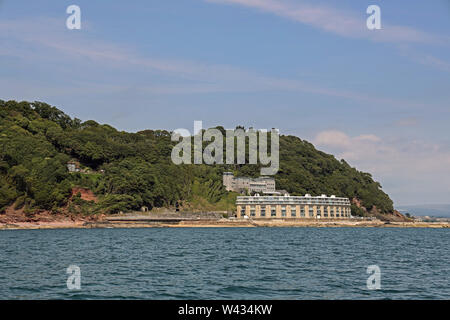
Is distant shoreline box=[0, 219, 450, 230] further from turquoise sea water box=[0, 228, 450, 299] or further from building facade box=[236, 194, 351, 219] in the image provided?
turquoise sea water box=[0, 228, 450, 299]

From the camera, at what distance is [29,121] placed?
195000 mm

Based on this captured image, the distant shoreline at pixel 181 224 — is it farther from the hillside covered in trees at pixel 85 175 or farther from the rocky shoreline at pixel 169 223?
the hillside covered in trees at pixel 85 175

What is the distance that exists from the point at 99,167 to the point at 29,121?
31.0 metres

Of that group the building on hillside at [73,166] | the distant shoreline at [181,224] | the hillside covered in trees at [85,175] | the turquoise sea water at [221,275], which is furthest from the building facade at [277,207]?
the turquoise sea water at [221,275]

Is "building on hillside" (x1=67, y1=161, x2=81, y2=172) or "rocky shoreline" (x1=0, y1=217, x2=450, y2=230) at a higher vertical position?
"building on hillside" (x1=67, y1=161, x2=81, y2=172)

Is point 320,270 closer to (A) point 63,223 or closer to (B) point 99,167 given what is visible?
(A) point 63,223

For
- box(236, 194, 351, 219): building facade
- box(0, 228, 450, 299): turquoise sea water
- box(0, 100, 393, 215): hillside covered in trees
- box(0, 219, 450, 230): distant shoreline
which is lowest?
box(0, 219, 450, 230): distant shoreline

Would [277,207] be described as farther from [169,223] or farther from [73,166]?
[73,166]

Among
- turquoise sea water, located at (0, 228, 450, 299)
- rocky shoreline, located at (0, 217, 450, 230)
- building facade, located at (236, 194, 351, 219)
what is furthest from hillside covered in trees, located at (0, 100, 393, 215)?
turquoise sea water, located at (0, 228, 450, 299)

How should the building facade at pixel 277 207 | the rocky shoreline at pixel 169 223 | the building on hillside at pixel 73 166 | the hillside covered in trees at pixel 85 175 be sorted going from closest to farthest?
the rocky shoreline at pixel 169 223
the hillside covered in trees at pixel 85 175
the building facade at pixel 277 207
the building on hillside at pixel 73 166

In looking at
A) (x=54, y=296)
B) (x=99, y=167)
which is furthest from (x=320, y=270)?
(x=99, y=167)

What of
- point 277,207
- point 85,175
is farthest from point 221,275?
A: point 85,175

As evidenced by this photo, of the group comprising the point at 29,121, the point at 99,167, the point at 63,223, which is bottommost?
the point at 63,223
